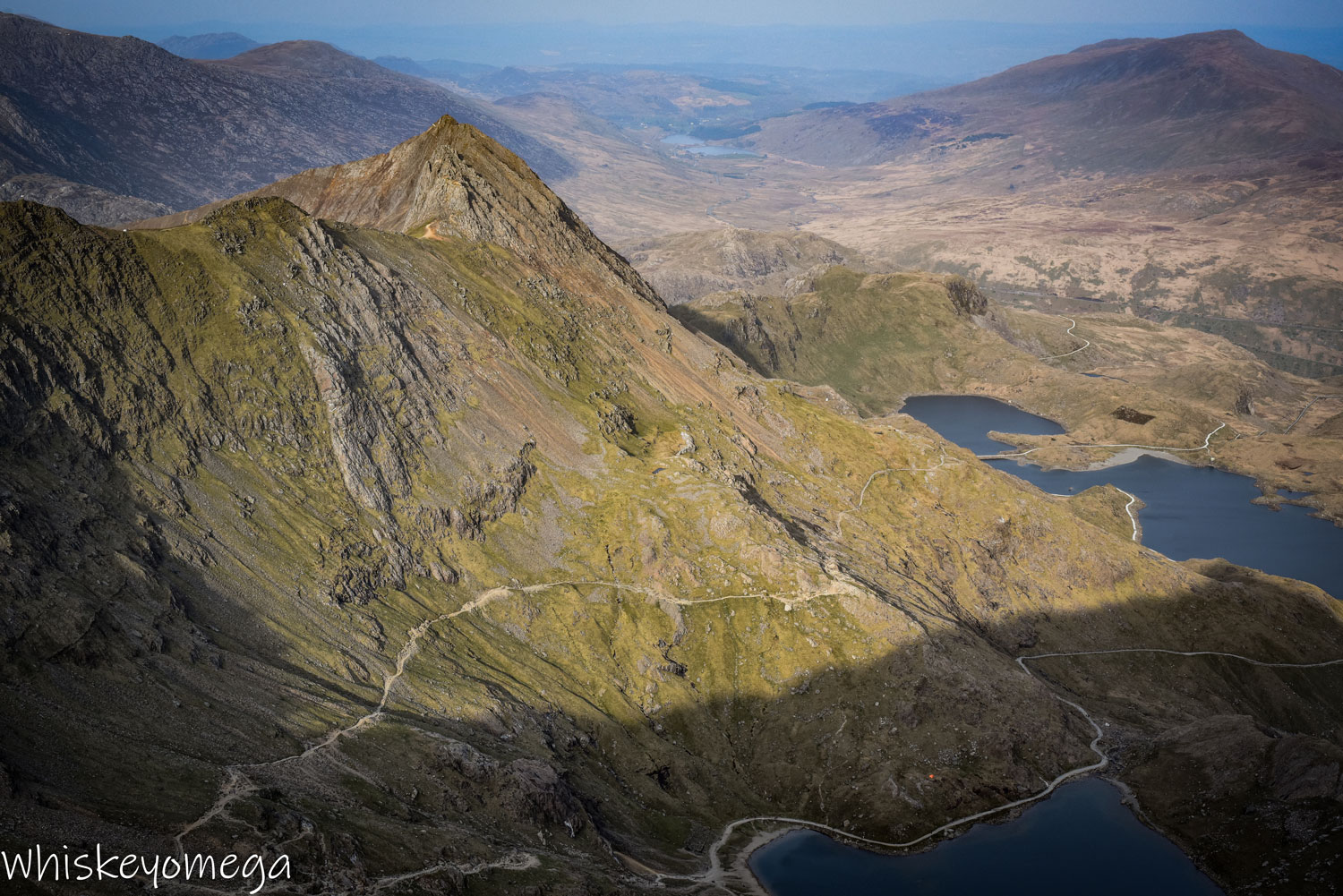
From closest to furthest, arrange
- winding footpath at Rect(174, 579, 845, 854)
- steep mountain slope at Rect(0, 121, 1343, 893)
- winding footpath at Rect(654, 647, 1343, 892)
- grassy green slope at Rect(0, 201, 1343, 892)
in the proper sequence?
winding footpath at Rect(174, 579, 845, 854) < grassy green slope at Rect(0, 201, 1343, 892) < steep mountain slope at Rect(0, 121, 1343, 893) < winding footpath at Rect(654, 647, 1343, 892)

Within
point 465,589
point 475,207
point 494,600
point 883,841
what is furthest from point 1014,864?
point 475,207

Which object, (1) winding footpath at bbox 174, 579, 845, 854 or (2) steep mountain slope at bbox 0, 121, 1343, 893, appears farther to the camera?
(2) steep mountain slope at bbox 0, 121, 1343, 893

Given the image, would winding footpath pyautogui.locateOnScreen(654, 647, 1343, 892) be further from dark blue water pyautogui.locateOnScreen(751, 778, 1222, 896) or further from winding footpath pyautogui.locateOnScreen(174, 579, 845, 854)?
winding footpath pyautogui.locateOnScreen(174, 579, 845, 854)

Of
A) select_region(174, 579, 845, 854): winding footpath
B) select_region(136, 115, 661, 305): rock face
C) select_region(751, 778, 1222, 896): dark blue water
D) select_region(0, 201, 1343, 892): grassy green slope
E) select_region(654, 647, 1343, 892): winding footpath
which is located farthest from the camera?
select_region(136, 115, 661, 305): rock face

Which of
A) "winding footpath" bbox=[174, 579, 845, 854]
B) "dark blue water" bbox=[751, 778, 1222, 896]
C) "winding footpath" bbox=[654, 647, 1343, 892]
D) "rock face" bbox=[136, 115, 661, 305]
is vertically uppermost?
"rock face" bbox=[136, 115, 661, 305]

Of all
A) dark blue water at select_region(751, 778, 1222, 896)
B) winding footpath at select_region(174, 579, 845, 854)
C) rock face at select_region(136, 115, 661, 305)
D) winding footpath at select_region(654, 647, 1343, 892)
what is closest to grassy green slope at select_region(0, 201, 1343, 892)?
winding footpath at select_region(174, 579, 845, 854)

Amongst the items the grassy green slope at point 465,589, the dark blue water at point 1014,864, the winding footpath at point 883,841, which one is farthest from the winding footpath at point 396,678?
the dark blue water at point 1014,864
